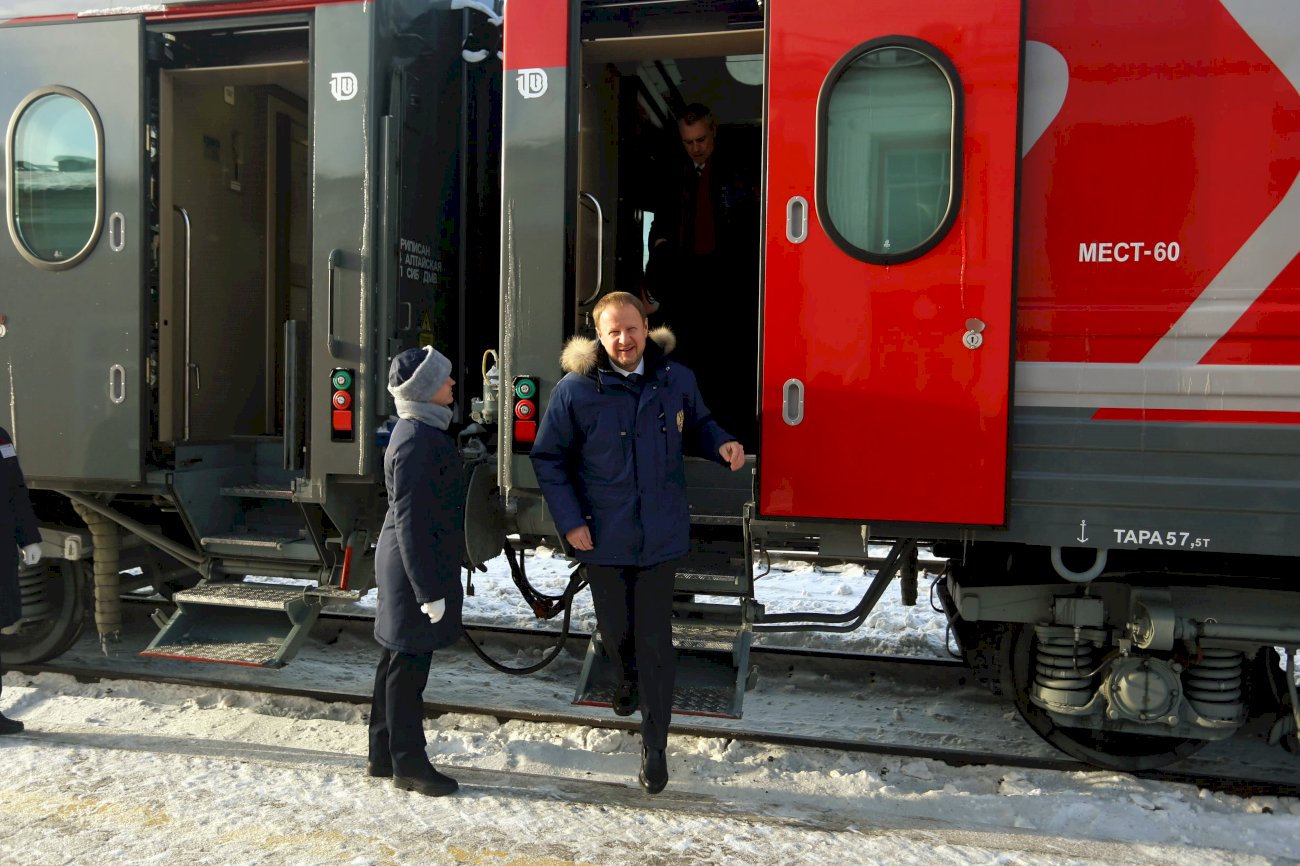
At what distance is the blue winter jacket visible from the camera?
149 inches

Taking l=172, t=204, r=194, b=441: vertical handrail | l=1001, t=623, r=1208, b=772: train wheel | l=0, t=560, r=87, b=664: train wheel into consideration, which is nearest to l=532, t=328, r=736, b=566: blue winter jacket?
l=1001, t=623, r=1208, b=772: train wheel

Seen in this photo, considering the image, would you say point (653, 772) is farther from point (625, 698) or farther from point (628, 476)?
point (628, 476)

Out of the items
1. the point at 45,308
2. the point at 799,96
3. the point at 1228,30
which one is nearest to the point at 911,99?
the point at 799,96

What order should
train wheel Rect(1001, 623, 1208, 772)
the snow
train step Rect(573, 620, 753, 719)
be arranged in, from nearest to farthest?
the snow → train step Rect(573, 620, 753, 719) → train wheel Rect(1001, 623, 1208, 772)

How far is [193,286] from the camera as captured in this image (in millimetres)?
5695

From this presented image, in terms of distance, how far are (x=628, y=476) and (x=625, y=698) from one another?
103 centimetres

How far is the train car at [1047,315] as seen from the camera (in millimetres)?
3609

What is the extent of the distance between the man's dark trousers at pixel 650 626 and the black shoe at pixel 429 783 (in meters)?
0.79

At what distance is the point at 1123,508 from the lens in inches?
147

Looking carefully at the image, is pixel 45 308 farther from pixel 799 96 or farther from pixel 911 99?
pixel 911 99

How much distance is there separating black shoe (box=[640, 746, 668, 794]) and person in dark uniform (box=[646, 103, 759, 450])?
2663mm

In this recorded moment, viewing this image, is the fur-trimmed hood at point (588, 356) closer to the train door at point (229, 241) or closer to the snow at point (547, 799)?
the snow at point (547, 799)

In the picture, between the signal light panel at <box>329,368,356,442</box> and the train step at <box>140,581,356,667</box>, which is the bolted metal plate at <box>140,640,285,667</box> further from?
the signal light panel at <box>329,368,356,442</box>

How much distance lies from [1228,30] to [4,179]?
5.81 metres
